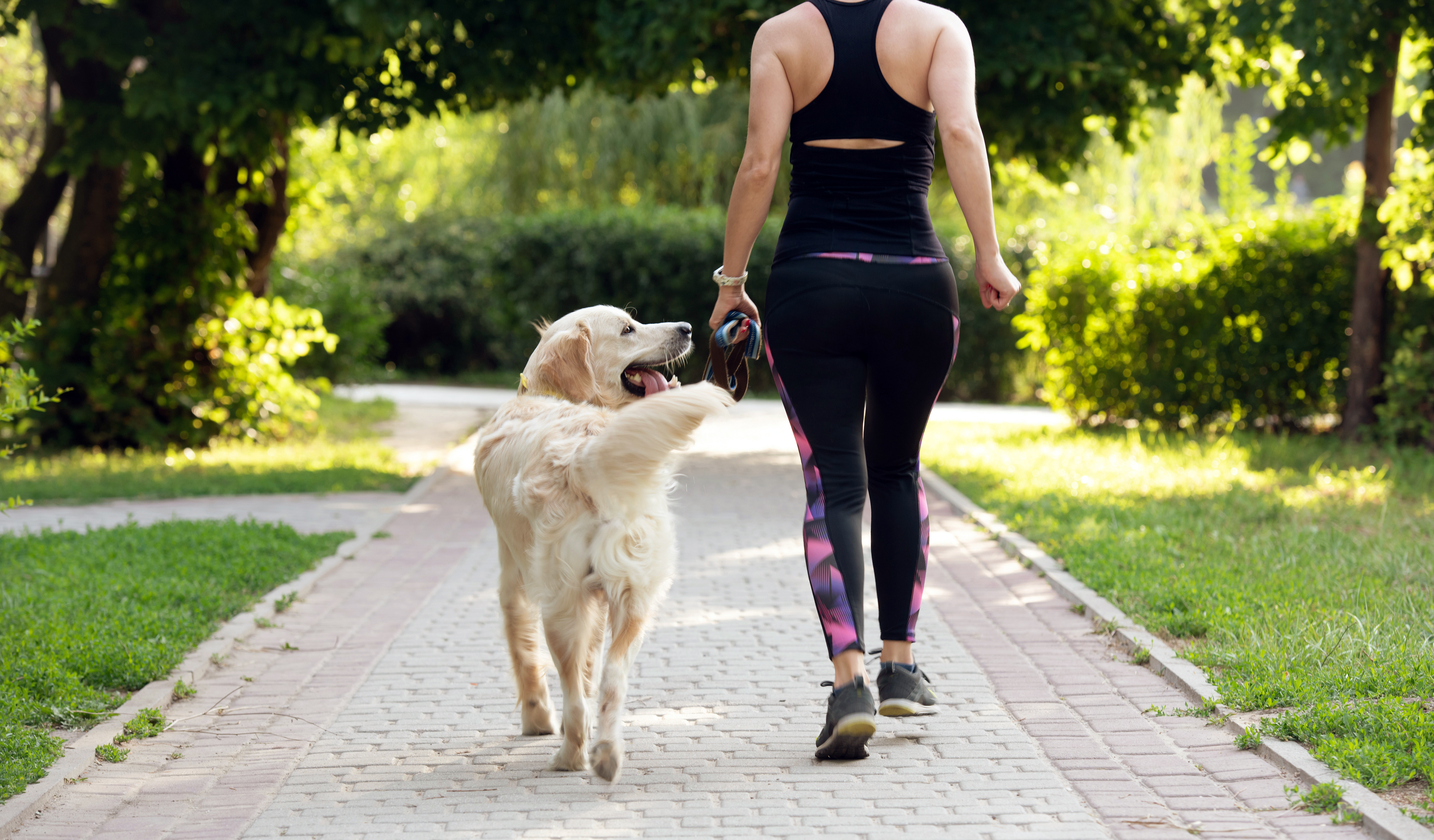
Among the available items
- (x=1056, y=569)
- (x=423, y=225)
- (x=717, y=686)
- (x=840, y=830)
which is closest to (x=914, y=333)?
(x=840, y=830)

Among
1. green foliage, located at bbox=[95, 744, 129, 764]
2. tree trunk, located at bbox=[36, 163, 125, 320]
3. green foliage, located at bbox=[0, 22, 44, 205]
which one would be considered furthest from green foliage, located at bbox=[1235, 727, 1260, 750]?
green foliage, located at bbox=[0, 22, 44, 205]

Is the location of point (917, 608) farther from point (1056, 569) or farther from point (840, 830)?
point (1056, 569)

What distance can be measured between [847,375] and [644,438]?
0.69 meters

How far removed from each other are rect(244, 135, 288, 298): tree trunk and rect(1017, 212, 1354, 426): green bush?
25.3 ft

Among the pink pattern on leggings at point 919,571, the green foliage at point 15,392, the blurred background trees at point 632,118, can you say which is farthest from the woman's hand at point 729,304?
the blurred background trees at point 632,118

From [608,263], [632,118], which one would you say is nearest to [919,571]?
[632,118]

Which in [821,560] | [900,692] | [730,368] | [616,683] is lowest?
[900,692]

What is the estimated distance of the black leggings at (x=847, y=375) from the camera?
3645 mm

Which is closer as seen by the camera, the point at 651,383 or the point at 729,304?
the point at 729,304

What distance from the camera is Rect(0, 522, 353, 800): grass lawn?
4.27 meters

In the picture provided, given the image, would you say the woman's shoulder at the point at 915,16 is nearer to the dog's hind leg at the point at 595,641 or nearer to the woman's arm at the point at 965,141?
the woman's arm at the point at 965,141

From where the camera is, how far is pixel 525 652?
4.10 meters

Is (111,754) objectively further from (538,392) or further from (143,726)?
(538,392)

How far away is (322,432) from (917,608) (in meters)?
11.0
